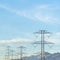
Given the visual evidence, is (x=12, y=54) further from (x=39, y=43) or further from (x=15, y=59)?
(x=39, y=43)

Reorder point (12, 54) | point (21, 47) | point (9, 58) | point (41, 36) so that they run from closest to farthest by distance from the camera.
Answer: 1. point (41, 36)
2. point (21, 47)
3. point (12, 54)
4. point (9, 58)

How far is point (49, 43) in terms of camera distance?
74375 millimetres

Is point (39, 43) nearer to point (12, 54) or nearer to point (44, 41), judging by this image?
point (44, 41)

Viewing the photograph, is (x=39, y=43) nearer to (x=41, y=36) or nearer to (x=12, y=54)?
(x=41, y=36)

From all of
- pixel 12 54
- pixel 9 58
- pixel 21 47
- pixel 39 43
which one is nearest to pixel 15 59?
pixel 9 58

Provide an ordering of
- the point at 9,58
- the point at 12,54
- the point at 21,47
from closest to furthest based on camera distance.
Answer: the point at 21,47 < the point at 12,54 < the point at 9,58

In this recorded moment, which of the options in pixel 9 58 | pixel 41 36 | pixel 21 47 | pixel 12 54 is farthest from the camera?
pixel 9 58

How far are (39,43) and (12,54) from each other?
217 feet

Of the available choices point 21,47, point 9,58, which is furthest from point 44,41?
point 9,58

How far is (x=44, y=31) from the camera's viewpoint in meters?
73.4

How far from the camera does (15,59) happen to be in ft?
523

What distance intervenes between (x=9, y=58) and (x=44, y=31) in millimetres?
82399

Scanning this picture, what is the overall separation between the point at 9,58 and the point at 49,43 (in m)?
81.2

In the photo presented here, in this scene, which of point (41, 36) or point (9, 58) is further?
point (9, 58)
